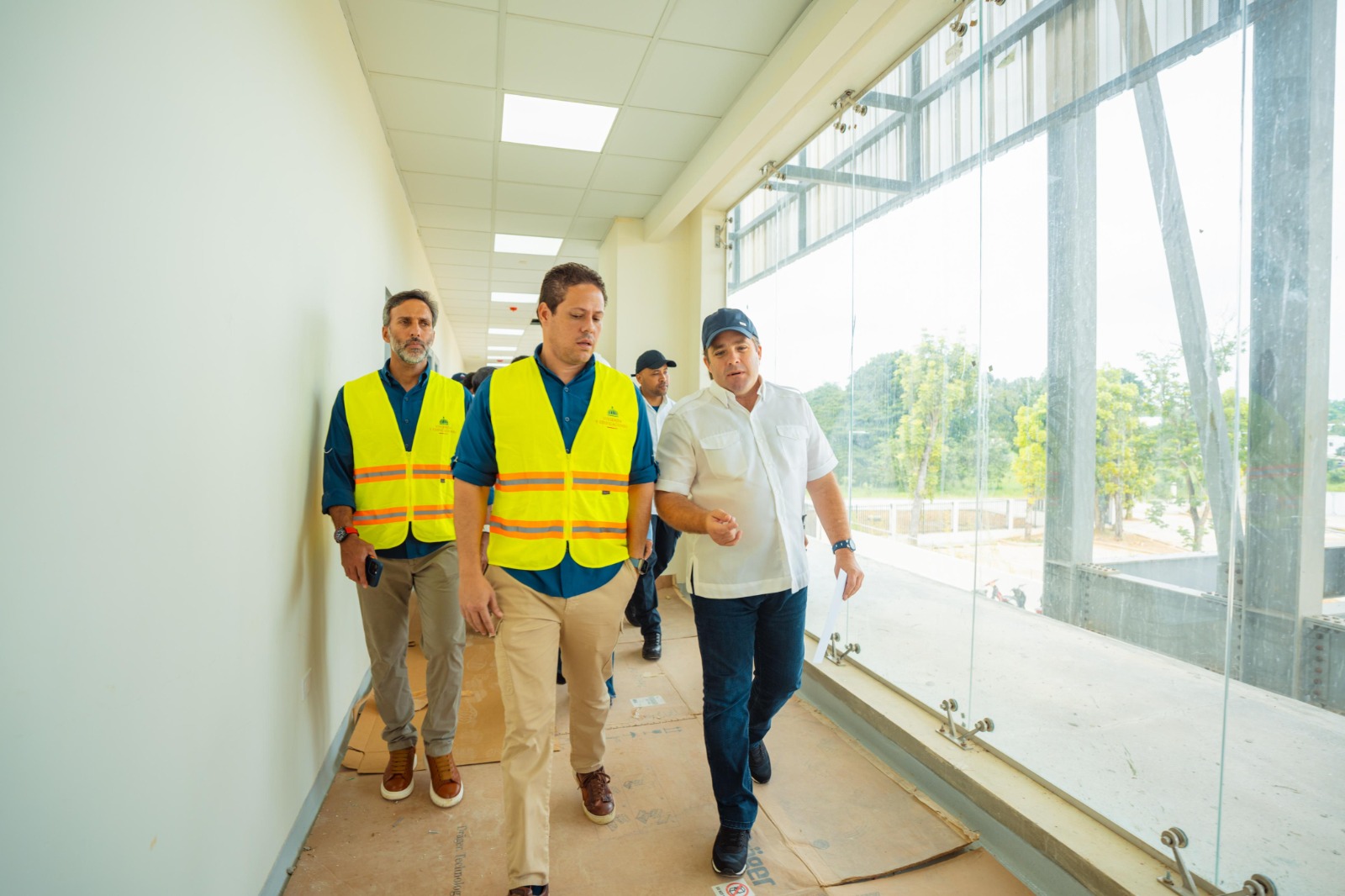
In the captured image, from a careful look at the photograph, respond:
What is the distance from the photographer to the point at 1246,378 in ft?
4.86

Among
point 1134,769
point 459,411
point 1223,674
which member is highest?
point 459,411

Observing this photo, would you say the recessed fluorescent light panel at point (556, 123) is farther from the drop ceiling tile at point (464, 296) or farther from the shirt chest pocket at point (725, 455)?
the drop ceiling tile at point (464, 296)

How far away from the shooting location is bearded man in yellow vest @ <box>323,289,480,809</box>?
7.27 feet

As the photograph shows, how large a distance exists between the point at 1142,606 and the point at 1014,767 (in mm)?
720

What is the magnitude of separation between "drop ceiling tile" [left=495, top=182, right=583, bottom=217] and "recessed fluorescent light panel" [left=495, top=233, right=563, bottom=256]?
0.70 metres

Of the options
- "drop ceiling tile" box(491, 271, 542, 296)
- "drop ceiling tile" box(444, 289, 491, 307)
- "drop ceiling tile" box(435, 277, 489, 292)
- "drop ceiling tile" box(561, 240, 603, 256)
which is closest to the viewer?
"drop ceiling tile" box(561, 240, 603, 256)

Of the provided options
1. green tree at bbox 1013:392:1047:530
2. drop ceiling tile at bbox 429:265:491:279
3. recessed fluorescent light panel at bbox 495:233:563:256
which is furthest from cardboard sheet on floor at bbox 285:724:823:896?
drop ceiling tile at bbox 429:265:491:279

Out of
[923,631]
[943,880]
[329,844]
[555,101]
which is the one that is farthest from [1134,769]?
[555,101]

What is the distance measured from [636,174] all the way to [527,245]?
196 cm

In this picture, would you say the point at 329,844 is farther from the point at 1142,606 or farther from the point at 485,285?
the point at 485,285

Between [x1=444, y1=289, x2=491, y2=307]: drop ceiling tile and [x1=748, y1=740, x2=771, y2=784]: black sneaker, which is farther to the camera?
[x1=444, y1=289, x2=491, y2=307]: drop ceiling tile

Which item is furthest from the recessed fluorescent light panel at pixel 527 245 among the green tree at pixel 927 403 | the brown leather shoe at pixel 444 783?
the brown leather shoe at pixel 444 783

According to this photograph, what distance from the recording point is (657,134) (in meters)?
3.96

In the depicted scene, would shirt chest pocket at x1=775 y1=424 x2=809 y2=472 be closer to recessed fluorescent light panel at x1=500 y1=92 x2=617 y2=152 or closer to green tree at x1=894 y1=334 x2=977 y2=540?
green tree at x1=894 y1=334 x2=977 y2=540
